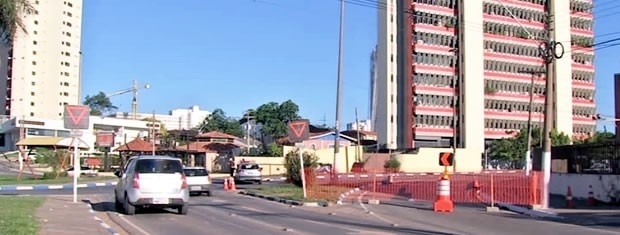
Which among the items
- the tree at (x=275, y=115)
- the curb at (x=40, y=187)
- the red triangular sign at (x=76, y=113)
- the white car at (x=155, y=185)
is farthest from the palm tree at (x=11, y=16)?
the tree at (x=275, y=115)

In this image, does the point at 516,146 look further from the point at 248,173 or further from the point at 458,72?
the point at 248,173

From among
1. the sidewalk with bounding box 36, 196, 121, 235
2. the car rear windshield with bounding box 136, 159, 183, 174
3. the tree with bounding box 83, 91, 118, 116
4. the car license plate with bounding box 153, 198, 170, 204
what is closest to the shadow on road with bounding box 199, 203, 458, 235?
the car license plate with bounding box 153, 198, 170, 204

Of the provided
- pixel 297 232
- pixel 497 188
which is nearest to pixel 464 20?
pixel 497 188

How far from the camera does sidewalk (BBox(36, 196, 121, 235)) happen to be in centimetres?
1493

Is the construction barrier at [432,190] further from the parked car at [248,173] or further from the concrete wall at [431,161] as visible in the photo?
the concrete wall at [431,161]

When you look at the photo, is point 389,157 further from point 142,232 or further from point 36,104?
point 36,104

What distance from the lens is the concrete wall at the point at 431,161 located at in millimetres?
85312

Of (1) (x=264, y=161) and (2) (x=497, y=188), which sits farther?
(1) (x=264, y=161)

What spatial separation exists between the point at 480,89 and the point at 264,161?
150ft

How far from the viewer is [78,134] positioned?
83.4 ft

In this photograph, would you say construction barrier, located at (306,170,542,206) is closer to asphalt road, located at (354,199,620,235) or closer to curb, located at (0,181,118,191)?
asphalt road, located at (354,199,620,235)

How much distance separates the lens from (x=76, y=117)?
79.7 ft

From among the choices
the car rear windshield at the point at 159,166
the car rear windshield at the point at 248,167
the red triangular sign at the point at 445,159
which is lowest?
the car rear windshield at the point at 248,167

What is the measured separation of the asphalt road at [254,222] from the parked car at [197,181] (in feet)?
25.7
